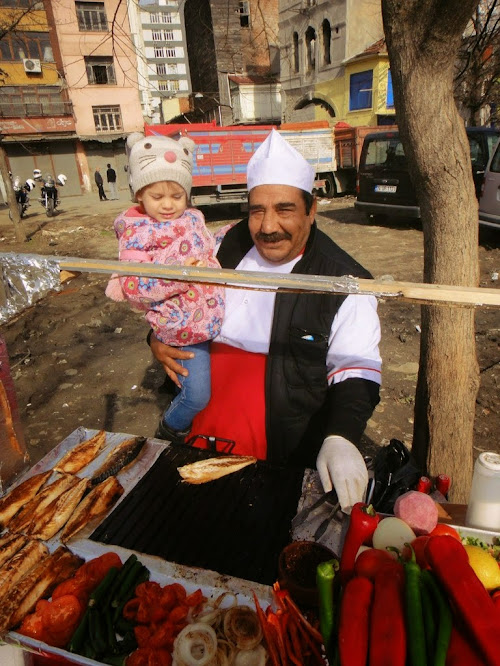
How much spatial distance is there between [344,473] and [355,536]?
0.37m

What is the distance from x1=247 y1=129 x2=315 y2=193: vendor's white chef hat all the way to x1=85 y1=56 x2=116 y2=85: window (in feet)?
118

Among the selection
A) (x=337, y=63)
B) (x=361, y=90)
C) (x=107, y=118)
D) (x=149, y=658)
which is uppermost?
(x=337, y=63)

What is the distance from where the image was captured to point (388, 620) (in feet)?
3.24

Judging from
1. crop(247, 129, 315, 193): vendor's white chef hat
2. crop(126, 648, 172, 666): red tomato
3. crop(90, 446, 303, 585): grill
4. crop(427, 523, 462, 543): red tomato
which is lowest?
crop(126, 648, 172, 666): red tomato

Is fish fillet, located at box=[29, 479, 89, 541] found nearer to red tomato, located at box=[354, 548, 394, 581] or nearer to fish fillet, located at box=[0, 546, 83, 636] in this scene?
fish fillet, located at box=[0, 546, 83, 636]

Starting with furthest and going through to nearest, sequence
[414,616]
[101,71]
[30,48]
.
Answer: [101,71] < [30,48] < [414,616]

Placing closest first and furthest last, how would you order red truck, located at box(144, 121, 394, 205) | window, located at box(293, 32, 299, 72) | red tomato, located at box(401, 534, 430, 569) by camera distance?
red tomato, located at box(401, 534, 430, 569) → red truck, located at box(144, 121, 394, 205) → window, located at box(293, 32, 299, 72)

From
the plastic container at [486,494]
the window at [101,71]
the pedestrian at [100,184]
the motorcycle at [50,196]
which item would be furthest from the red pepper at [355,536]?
the window at [101,71]

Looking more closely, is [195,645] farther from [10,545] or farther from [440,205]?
[440,205]

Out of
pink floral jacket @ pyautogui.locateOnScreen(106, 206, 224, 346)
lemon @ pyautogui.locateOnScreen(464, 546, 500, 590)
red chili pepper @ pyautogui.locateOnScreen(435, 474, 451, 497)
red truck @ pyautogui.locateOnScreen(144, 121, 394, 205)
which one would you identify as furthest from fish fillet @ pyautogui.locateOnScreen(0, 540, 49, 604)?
red truck @ pyautogui.locateOnScreen(144, 121, 394, 205)

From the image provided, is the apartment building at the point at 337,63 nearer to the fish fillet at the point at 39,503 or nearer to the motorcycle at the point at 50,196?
the motorcycle at the point at 50,196

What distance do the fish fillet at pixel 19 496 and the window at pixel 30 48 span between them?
35671mm

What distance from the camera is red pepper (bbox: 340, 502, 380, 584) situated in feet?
4.04

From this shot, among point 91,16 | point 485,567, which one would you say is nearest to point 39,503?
point 485,567
